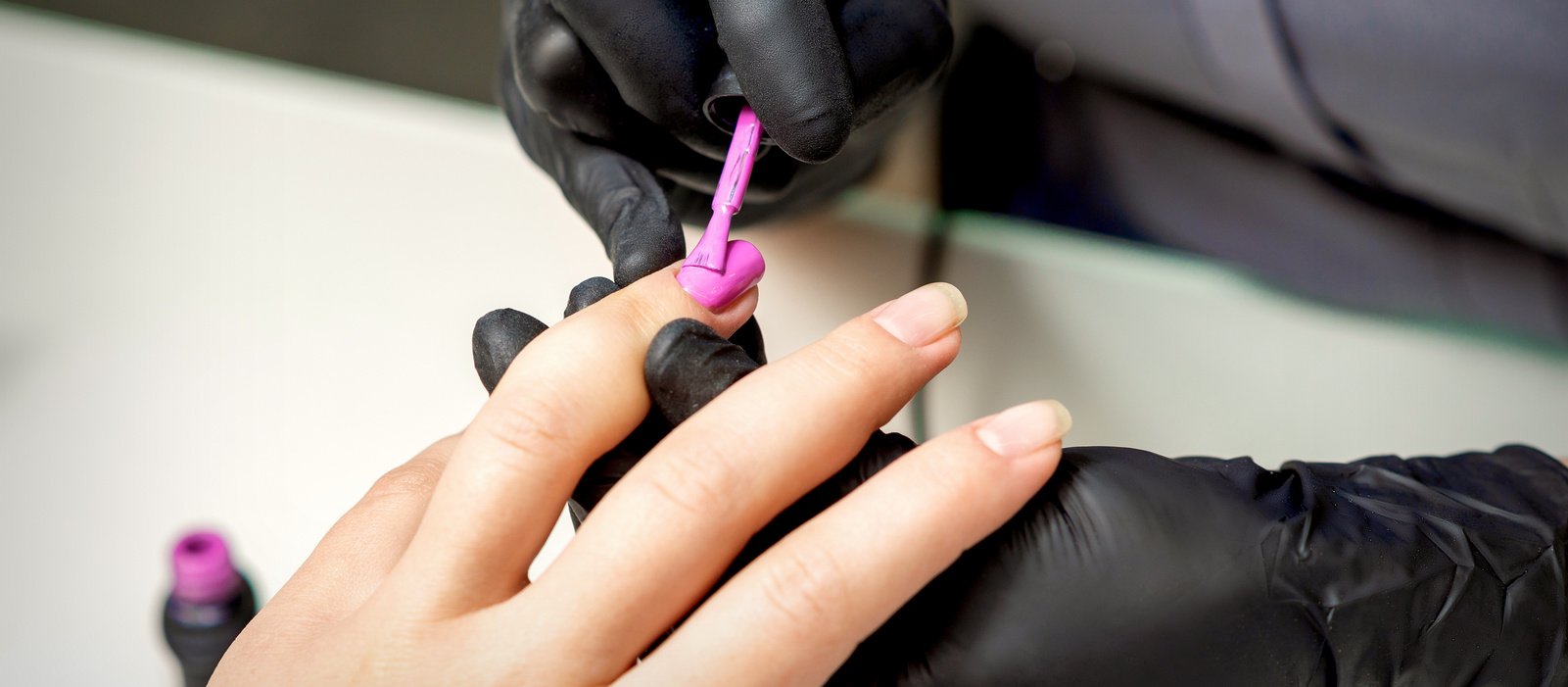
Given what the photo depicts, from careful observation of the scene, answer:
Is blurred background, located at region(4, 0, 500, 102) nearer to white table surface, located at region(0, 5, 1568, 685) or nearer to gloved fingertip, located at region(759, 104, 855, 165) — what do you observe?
white table surface, located at region(0, 5, 1568, 685)

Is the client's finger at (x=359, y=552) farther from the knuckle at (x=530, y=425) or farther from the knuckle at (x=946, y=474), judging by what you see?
the knuckle at (x=946, y=474)

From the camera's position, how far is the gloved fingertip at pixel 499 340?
1.35 ft

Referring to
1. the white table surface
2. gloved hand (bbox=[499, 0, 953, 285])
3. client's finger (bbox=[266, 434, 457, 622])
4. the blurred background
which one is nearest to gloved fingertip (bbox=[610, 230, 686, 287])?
gloved hand (bbox=[499, 0, 953, 285])

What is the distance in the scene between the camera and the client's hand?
34 cm

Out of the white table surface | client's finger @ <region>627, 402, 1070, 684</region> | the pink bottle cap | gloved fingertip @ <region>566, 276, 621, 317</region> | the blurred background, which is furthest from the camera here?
the blurred background

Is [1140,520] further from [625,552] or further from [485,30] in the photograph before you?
[485,30]

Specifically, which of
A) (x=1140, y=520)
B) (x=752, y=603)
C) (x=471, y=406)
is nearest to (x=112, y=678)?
(x=471, y=406)

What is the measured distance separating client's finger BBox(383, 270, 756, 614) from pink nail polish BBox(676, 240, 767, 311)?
0.16ft

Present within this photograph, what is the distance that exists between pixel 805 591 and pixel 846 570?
0.02 m

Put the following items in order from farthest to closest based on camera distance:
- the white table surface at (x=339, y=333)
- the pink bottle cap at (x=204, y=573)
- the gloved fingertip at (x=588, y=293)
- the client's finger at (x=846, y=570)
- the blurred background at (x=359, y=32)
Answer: the blurred background at (x=359, y=32) → the white table surface at (x=339, y=333) → the pink bottle cap at (x=204, y=573) → the gloved fingertip at (x=588, y=293) → the client's finger at (x=846, y=570)

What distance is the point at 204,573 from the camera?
24.6 inches

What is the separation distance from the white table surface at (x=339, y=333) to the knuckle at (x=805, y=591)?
39 centimetres

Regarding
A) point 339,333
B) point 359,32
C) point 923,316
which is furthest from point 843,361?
point 359,32

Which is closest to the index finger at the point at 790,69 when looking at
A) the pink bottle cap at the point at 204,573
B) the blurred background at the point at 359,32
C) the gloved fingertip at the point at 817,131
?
the gloved fingertip at the point at 817,131
